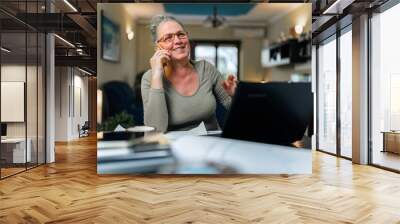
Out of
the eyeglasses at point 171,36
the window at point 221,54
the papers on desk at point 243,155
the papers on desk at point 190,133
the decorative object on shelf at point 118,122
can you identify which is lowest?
the papers on desk at point 243,155

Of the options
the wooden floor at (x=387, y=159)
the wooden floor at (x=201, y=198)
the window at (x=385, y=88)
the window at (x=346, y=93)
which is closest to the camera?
the wooden floor at (x=201, y=198)

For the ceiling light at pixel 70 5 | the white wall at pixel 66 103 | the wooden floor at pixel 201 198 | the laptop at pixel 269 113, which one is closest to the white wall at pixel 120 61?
the ceiling light at pixel 70 5

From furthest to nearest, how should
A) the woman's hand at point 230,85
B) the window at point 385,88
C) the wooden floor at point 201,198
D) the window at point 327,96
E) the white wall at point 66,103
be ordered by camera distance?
1. the white wall at point 66,103
2. the window at point 327,96
3. the window at point 385,88
4. the woman's hand at point 230,85
5. the wooden floor at point 201,198

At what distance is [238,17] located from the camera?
609cm

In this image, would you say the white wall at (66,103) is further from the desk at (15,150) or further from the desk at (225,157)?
the desk at (225,157)

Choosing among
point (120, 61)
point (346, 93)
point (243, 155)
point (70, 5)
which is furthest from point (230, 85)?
point (346, 93)

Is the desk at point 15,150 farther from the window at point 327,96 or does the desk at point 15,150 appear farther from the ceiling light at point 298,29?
the window at point 327,96

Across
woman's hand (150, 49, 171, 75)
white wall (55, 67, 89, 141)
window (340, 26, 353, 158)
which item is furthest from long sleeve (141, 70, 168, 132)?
white wall (55, 67, 89, 141)

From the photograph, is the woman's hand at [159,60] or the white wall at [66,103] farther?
the white wall at [66,103]

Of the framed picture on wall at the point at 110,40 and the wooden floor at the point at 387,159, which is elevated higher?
the framed picture on wall at the point at 110,40

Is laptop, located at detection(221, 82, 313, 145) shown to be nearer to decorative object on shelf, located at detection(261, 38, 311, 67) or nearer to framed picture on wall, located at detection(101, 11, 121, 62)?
decorative object on shelf, located at detection(261, 38, 311, 67)

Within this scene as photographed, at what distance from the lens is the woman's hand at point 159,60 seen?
19.8 feet

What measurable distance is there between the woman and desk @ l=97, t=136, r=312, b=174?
11.3 inches

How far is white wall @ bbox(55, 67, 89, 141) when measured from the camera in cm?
1407
